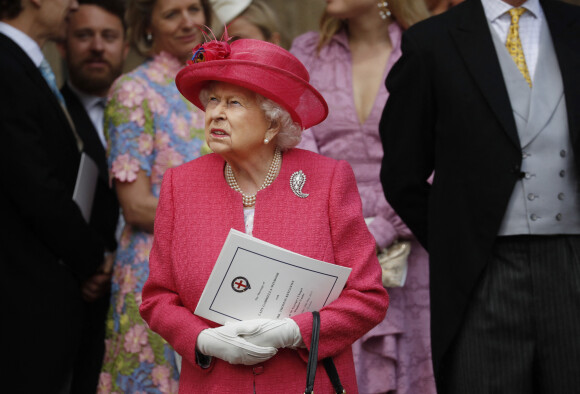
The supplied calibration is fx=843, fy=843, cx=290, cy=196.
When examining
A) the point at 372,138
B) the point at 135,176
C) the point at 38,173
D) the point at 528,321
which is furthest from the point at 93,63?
the point at 528,321

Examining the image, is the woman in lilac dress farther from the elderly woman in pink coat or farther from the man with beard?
the man with beard

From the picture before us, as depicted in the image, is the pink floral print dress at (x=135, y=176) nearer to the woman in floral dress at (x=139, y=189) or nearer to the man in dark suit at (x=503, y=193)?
the woman in floral dress at (x=139, y=189)

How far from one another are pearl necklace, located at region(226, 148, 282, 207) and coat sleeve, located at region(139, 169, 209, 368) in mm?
189

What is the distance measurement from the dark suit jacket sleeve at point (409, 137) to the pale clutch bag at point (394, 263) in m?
0.52

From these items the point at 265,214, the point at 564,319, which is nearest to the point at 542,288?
the point at 564,319

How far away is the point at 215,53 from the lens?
2.56m

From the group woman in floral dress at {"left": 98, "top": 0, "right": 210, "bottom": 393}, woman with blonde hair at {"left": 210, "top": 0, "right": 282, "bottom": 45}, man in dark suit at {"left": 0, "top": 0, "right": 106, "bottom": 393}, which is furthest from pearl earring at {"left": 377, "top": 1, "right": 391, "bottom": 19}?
man in dark suit at {"left": 0, "top": 0, "right": 106, "bottom": 393}

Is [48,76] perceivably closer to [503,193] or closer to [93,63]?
[93,63]

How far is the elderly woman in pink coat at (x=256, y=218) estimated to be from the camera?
2516 mm

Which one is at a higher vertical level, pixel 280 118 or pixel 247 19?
pixel 247 19

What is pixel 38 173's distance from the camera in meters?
3.53

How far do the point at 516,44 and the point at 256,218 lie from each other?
104 cm

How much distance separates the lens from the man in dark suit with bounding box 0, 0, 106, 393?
353 cm

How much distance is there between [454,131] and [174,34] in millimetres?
1934
